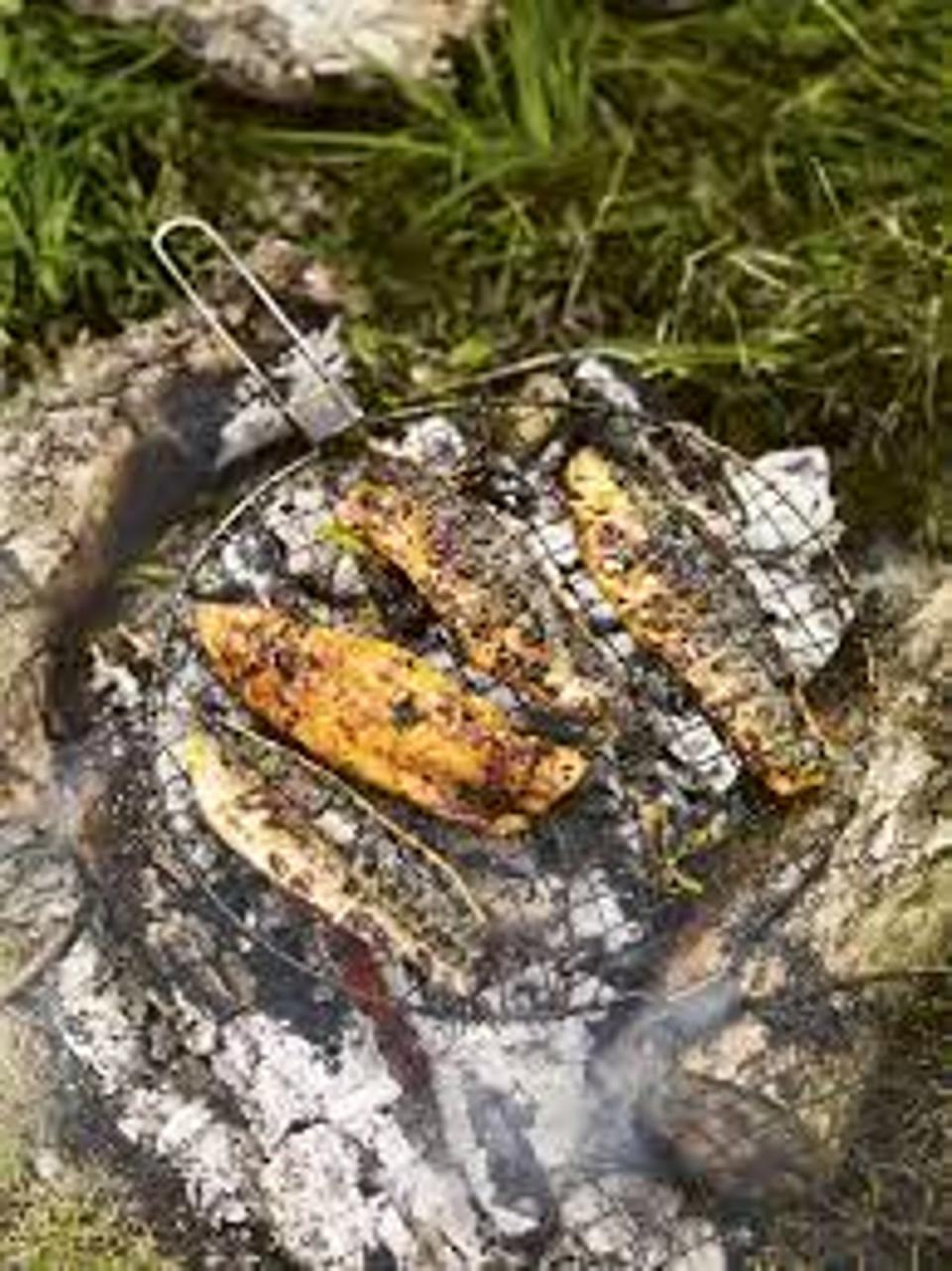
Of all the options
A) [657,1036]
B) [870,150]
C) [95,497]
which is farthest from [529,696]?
[870,150]

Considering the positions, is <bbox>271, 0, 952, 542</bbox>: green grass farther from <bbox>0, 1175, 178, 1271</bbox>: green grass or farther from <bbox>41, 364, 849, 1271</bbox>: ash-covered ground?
<bbox>0, 1175, 178, 1271</bbox>: green grass

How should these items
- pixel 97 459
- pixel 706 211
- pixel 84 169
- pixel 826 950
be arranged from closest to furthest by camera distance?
pixel 826 950
pixel 97 459
pixel 84 169
pixel 706 211

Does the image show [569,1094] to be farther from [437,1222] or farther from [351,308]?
[351,308]

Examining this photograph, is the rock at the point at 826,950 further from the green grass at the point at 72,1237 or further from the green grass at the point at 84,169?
the green grass at the point at 84,169

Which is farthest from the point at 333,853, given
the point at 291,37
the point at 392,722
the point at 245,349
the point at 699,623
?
the point at 291,37

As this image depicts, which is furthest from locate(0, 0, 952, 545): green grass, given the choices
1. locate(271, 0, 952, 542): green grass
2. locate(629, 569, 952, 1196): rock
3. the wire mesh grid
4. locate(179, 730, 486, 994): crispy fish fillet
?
locate(179, 730, 486, 994): crispy fish fillet

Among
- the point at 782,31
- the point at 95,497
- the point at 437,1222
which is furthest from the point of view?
Result: the point at 782,31

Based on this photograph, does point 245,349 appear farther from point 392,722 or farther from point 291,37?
point 392,722
